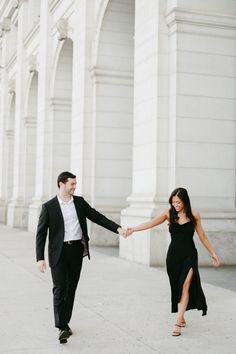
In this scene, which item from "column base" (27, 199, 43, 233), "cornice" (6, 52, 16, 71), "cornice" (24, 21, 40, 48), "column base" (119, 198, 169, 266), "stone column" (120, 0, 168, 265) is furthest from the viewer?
"cornice" (6, 52, 16, 71)

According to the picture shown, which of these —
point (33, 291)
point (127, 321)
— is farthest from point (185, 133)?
point (127, 321)

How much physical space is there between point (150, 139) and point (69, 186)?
658 cm

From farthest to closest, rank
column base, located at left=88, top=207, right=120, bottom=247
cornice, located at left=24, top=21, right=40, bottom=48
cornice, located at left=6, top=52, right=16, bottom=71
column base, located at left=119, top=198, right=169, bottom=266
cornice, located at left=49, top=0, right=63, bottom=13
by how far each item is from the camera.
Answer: cornice, located at left=6, top=52, right=16, bottom=71
cornice, located at left=24, top=21, right=40, bottom=48
cornice, located at left=49, top=0, right=63, bottom=13
column base, located at left=88, top=207, right=120, bottom=247
column base, located at left=119, top=198, right=169, bottom=266

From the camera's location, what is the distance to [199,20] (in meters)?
12.3

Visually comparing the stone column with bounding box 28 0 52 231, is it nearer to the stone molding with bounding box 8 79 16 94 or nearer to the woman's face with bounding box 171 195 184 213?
the stone molding with bounding box 8 79 16 94

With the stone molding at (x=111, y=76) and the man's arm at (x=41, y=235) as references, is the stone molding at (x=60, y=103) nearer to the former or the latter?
the stone molding at (x=111, y=76)

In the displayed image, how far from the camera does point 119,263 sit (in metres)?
12.4

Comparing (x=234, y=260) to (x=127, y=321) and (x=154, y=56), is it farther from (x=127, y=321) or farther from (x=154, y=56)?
(x=127, y=321)

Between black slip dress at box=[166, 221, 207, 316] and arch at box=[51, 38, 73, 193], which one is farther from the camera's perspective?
arch at box=[51, 38, 73, 193]

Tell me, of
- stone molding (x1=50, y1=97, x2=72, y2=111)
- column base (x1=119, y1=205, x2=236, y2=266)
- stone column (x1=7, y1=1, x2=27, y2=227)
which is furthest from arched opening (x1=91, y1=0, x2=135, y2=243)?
stone column (x1=7, y1=1, x2=27, y2=227)

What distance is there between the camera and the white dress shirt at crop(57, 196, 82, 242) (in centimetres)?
615

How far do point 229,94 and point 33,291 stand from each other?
611cm

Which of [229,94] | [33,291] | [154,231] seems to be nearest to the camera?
[33,291]

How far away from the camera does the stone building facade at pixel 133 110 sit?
1215cm
